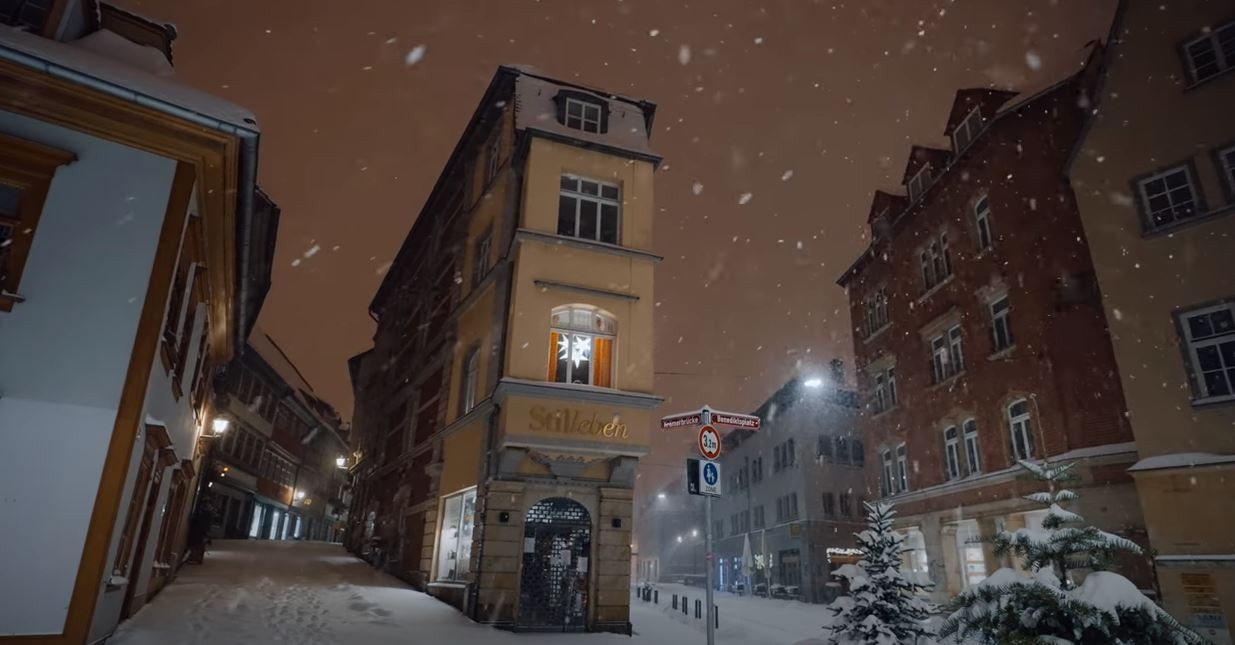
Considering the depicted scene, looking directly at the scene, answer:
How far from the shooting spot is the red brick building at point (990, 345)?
18.4m

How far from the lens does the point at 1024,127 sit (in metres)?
21.5

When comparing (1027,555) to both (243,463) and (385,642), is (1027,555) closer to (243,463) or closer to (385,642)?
(385,642)

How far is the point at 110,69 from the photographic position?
9.10 metres

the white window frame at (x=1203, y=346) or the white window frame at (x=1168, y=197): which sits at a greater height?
the white window frame at (x=1168, y=197)

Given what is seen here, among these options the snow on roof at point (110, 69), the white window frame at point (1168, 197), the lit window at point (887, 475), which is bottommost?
the lit window at point (887, 475)

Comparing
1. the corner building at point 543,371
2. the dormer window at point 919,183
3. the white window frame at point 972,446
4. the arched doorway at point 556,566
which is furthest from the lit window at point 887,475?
the arched doorway at point 556,566

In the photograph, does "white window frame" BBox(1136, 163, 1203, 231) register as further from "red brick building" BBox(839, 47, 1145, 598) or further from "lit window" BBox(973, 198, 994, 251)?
"lit window" BBox(973, 198, 994, 251)

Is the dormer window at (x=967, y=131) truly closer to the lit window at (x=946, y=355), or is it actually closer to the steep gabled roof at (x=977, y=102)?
the steep gabled roof at (x=977, y=102)

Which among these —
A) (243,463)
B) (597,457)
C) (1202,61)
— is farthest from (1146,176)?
(243,463)

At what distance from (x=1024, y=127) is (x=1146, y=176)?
527 cm

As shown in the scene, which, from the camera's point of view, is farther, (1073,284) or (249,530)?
(249,530)

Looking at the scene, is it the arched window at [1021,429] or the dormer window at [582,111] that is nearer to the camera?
the arched window at [1021,429]

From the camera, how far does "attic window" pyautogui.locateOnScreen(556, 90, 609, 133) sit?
2009 centimetres

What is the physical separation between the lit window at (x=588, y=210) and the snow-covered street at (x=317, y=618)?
10595 mm
